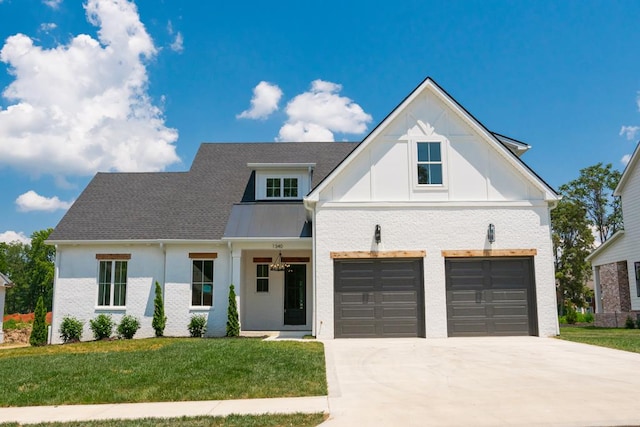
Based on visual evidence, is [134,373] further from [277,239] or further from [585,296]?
[585,296]

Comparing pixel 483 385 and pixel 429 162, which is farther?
pixel 429 162

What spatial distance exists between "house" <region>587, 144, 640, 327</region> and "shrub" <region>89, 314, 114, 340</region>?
2210 cm

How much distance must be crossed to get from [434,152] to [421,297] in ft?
14.6

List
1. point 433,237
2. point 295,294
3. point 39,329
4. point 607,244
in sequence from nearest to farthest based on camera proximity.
Answer: point 433,237
point 39,329
point 295,294
point 607,244

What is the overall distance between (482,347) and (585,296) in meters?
38.3

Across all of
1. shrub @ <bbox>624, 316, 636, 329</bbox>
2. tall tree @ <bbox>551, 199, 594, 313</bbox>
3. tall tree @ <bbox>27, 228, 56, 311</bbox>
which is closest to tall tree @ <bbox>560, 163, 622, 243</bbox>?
tall tree @ <bbox>551, 199, 594, 313</bbox>

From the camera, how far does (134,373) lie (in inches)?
368

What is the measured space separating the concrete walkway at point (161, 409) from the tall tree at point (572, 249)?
144ft

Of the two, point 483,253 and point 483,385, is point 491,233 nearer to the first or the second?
point 483,253

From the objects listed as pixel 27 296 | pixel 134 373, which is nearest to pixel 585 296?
pixel 134 373

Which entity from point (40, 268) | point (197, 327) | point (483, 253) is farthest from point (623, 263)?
point (40, 268)

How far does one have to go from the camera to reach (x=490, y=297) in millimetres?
15227

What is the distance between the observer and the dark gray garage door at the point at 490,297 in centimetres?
1513

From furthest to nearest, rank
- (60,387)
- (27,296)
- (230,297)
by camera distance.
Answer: (27,296) → (230,297) → (60,387)
